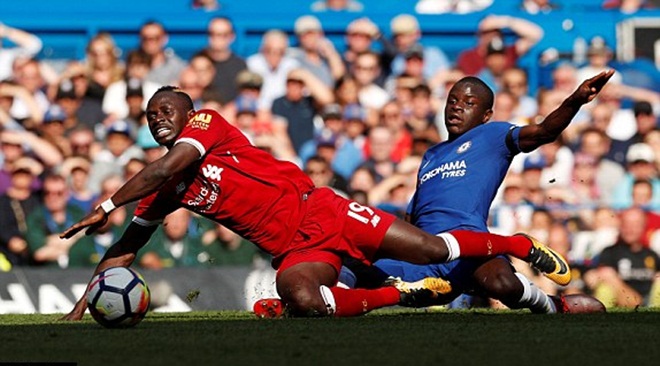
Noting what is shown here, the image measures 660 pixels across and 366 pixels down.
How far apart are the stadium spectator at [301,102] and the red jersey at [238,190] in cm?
544

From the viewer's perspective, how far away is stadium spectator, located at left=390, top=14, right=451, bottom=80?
50.0 ft

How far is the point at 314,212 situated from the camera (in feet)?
29.0

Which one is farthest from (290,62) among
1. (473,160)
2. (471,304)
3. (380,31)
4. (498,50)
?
(473,160)

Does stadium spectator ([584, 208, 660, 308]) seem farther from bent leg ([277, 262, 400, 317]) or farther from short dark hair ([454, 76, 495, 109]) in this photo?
bent leg ([277, 262, 400, 317])

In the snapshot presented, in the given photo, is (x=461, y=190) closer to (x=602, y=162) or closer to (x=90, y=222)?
(x=90, y=222)

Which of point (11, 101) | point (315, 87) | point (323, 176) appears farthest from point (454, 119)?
point (11, 101)

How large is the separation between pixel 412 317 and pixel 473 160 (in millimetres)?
1398

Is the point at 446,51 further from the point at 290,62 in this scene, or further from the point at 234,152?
the point at 234,152

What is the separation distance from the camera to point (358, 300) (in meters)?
8.46

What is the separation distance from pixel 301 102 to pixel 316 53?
76 cm

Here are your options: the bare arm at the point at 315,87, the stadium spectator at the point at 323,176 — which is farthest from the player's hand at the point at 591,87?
the bare arm at the point at 315,87

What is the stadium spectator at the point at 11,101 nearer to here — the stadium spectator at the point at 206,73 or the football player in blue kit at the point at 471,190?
the stadium spectator at the point at 206,73

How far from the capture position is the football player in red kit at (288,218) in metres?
8.47

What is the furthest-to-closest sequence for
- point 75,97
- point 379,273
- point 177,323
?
point 75,97 < point 379,273 < point 177,323
